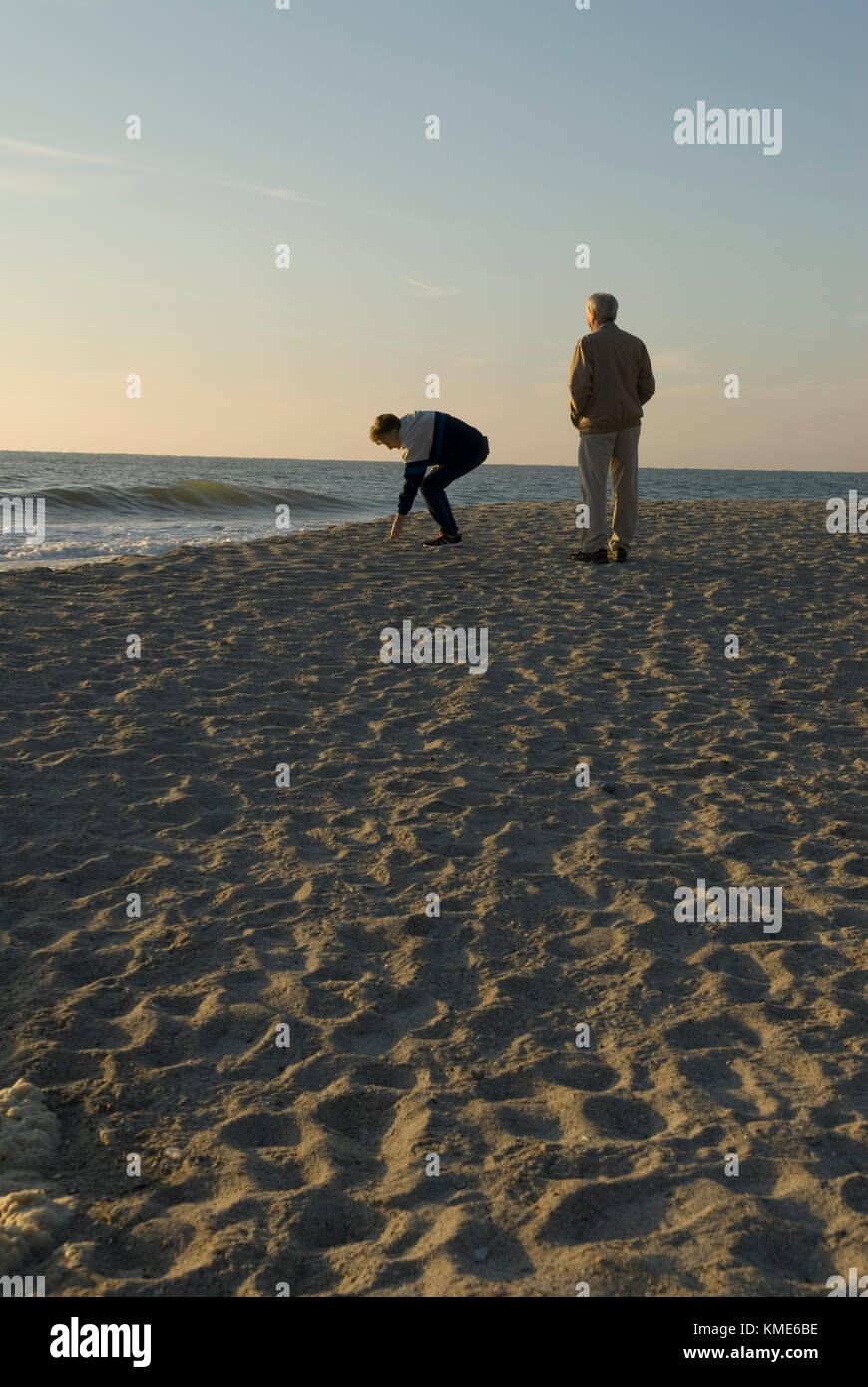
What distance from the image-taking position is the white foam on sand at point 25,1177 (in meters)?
2.35

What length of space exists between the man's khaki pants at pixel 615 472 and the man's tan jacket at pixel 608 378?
96 millimetres

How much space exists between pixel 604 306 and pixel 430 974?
23.2 ft

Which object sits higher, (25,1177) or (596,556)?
(596,556)

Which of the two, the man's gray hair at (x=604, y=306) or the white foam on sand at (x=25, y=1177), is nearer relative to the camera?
the white foam on sand at (x=25, y=1177)

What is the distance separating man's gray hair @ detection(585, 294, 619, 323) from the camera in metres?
9.11

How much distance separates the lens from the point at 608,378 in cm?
895

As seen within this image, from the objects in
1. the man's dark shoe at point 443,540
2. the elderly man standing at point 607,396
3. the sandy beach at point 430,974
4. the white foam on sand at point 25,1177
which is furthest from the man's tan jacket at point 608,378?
the white foam on sand at point 25,1177

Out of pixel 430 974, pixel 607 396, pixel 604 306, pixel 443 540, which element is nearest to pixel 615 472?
pixel 607 396

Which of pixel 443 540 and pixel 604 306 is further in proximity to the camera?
pixel 443 540

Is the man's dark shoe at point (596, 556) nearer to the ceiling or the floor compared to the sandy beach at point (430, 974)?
nearer to the ceiling

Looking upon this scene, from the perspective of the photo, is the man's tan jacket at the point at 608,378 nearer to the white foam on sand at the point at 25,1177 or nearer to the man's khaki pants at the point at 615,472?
the man's khaki pants at the point at 615,472

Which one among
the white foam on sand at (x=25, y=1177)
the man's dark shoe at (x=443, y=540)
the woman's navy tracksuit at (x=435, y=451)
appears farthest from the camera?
the man's dark shoe at (x=443, y=540)

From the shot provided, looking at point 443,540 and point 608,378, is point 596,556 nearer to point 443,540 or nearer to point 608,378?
point 608,378
